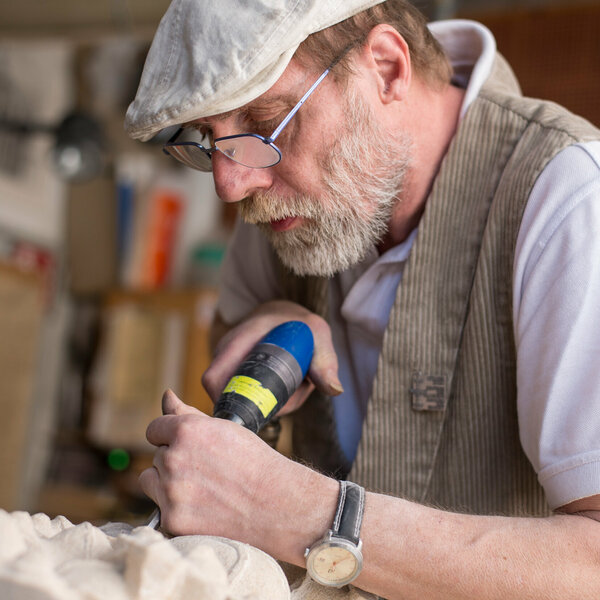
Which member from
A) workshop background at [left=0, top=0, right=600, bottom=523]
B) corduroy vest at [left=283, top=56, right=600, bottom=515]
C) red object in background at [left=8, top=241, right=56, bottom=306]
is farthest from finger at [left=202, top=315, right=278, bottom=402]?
red object in background at [left=8, top=241, right=56, bottom=306]

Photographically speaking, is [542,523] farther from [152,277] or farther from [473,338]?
[152,277]

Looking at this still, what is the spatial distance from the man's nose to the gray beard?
0.03 m

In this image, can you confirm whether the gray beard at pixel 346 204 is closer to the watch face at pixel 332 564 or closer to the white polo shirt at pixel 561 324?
the white polo shirt at pixel 561 324

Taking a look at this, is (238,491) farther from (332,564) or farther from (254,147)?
(254,147)

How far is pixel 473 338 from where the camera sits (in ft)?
4.12

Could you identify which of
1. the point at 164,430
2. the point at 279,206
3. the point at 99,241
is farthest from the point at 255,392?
the point at 99,241

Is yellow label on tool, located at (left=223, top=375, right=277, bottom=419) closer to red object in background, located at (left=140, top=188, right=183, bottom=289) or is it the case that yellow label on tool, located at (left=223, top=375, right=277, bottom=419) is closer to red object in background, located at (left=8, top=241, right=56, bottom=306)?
red object in background, located at (left=8, top=241, right=56, bottom=306)

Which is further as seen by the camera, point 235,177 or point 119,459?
point 119,459

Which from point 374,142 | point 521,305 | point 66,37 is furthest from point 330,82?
point 66,37

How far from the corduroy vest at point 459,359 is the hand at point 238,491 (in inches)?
14.2

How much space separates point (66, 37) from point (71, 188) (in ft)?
3.48

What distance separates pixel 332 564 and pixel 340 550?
27mm

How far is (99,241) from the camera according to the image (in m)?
4.64

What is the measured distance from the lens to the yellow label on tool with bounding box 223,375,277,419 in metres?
1.12
